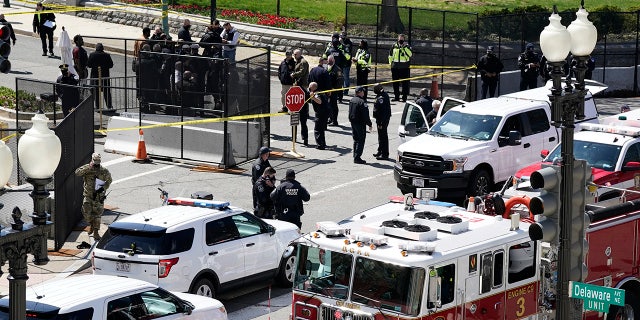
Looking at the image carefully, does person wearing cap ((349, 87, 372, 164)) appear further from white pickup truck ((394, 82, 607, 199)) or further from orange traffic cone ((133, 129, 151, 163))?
orange traffic cone ((133, 129, 151, 163))

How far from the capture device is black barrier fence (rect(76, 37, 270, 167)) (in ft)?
90.5

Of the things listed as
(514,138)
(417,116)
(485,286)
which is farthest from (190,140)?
(485,286)

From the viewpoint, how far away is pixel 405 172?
972 inches

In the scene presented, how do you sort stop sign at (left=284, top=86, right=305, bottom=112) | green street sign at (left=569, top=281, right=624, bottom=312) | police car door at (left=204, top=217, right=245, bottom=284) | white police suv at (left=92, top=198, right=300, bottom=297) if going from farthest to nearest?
stop sign at (left=284, top=86, right=305, bottom=112) → police car door at (left=204, top=217, right=245, bottom=284) → white police suv at (left=92, top=198, right=300, bottom=297) → green street sign at (left=569, top=281, right=624, bottom=312)

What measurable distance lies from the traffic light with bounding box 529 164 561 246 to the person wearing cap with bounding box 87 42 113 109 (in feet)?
63.2

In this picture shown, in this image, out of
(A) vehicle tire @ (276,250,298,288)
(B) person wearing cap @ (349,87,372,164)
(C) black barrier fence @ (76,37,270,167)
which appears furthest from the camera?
(B) person wearing cap @ (349,87,372,164)

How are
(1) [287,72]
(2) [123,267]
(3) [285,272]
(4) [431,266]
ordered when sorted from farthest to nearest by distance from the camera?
(1) [287,72], (3) [285,272], (2) [123,267], (4) [431,266]

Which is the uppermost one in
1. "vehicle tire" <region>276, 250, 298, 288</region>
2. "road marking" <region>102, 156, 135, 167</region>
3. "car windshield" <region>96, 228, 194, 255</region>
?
"car windshield" <region>96, 228, 194, 255</region>

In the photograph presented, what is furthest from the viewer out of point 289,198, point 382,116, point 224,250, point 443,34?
point 443,34

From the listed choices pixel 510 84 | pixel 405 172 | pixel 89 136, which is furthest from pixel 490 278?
pixel 510 84

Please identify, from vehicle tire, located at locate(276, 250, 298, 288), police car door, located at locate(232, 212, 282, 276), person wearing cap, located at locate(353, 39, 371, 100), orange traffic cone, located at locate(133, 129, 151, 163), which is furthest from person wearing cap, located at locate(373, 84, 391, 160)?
police car door, located at locate(232, 212, 282, 276)

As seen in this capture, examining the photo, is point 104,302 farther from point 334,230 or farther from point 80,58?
point 80,58

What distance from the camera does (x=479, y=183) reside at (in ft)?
80.9

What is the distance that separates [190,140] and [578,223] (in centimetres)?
1595
